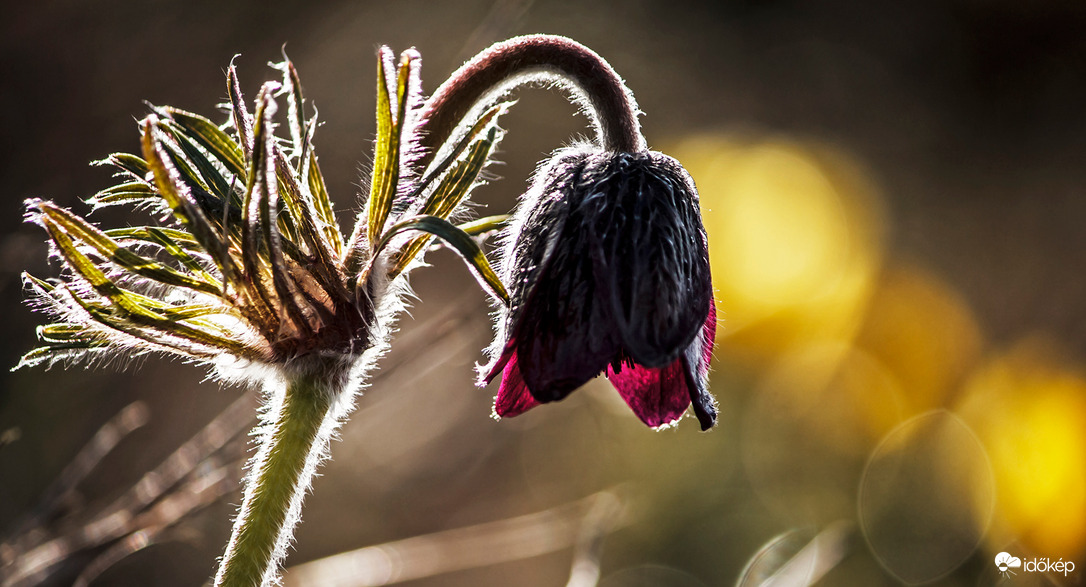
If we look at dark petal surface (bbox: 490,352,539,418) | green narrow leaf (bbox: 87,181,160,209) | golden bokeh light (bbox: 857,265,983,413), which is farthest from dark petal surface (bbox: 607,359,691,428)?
golden bokeh light (bbox: 857,265,983,413)

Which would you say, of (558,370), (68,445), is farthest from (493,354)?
(68,445)

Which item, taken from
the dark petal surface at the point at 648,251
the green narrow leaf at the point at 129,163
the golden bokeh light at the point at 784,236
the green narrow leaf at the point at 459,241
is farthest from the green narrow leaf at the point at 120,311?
the golden bokeh light at the point at 784,236

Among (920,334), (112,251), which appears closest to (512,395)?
(112,251)

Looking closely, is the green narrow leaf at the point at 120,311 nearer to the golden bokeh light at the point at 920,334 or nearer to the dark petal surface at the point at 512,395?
the dark petal surface at the point at 512,395

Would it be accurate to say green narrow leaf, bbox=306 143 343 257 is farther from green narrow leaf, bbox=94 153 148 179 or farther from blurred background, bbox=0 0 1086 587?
blurred background, bbox=0 0 1086 587

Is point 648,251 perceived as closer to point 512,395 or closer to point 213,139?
point 512,395

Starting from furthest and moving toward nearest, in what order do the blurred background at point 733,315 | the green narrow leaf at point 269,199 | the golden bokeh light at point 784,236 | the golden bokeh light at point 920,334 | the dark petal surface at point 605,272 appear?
the golden bokeh light at point 784,236 → the golden bokeh light at point 920,334 → the blurred background at point 733,315 → the dark petal surface at point 605,272 → the green narrow leaf at point 269,199
